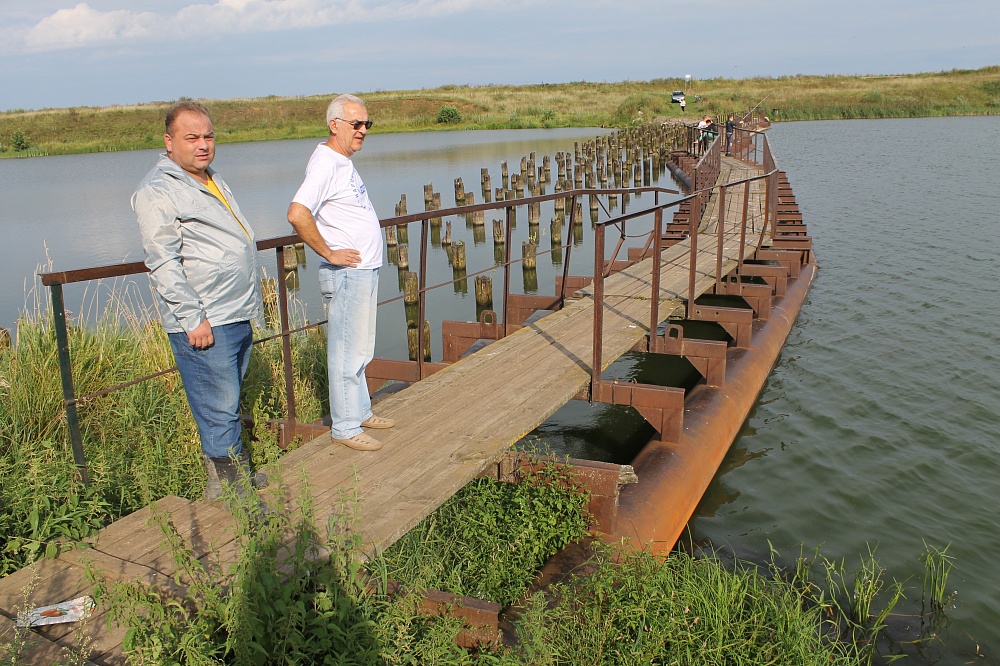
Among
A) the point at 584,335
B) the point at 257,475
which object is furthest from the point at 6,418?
the point at 584,335

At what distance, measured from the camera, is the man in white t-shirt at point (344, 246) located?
3754 mm

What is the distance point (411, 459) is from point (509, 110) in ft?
205

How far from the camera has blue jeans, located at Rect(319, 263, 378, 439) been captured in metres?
3.96

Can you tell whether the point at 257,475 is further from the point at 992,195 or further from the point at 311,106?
the point at 311,106

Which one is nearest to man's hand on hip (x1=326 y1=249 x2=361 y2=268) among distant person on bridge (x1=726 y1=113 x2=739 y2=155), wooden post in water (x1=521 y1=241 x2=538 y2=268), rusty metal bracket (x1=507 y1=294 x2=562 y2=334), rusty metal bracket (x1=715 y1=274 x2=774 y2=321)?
rusty metal bracket (x1=507 y1=294 x2=562 y2=334)

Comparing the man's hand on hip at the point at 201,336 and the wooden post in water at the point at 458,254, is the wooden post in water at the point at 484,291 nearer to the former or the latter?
the wooden post in water at the point at 458,254

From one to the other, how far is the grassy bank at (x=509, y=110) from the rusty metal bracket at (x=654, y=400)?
48452 mm

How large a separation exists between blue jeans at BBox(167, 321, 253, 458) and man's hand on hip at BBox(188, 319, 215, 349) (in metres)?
0.09

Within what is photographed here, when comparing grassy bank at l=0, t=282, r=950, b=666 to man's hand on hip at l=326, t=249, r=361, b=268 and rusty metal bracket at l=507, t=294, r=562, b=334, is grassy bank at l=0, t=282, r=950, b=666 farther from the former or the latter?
rusty metal bracket at l=507, t=294, r=562, b=334

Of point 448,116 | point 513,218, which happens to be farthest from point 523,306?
point 448,116

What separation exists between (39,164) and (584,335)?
135 ft

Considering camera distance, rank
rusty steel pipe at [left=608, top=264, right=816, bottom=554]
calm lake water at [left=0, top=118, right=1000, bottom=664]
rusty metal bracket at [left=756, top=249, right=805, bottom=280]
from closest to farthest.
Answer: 1. rusty steel pipe at [left=608, top=264, right=816, bottom=554]
2. calm lake water at [left=0, top=118, right=1000, bottom=664]
3. rusty metal bracket at [left=756, top=249, right=805, bottom=280]

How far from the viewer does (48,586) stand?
2.92 meters

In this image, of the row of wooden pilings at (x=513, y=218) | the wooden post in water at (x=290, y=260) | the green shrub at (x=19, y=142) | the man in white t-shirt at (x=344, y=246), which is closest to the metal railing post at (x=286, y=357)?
the row of wooden pilings at (x=513, y=218)
